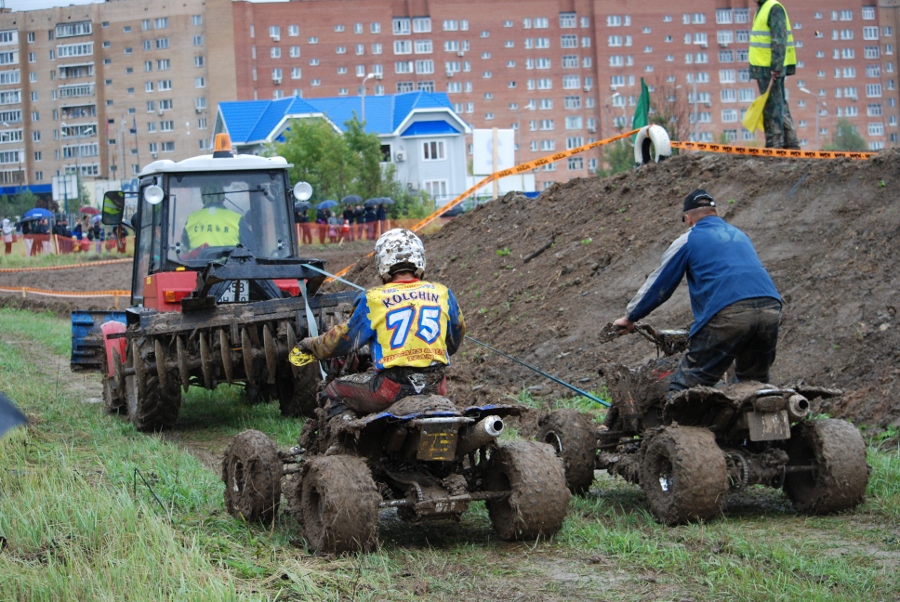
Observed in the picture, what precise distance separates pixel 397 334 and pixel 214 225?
530 cm

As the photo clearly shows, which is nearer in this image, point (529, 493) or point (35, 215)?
point (529, 493)

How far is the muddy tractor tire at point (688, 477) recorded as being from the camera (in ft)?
21.2

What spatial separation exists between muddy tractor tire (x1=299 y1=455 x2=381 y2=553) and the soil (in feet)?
11.0

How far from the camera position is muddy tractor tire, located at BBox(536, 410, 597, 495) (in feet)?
24.6

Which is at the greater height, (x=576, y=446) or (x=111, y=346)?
(x=111, y=346)

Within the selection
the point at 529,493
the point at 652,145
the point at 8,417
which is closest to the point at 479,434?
the point at 529,493

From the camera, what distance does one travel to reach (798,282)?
1166cm

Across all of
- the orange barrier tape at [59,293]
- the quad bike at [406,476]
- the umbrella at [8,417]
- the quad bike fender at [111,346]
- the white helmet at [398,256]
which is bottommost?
the quad bike at [406,476]

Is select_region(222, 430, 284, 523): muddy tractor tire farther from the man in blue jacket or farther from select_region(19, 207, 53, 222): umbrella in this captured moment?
select_region(19, 207, 53, 222): umbrella

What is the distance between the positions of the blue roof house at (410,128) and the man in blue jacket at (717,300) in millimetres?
67343

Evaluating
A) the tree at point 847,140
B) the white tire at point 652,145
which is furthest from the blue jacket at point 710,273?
the tree at point 847,140

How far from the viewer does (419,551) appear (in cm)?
624

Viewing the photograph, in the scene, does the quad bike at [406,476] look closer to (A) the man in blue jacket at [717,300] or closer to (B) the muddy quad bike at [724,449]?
(B) the muddy quad bike at [724,449]

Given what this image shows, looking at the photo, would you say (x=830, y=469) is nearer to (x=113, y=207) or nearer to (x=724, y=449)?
(x=724, y=449)
